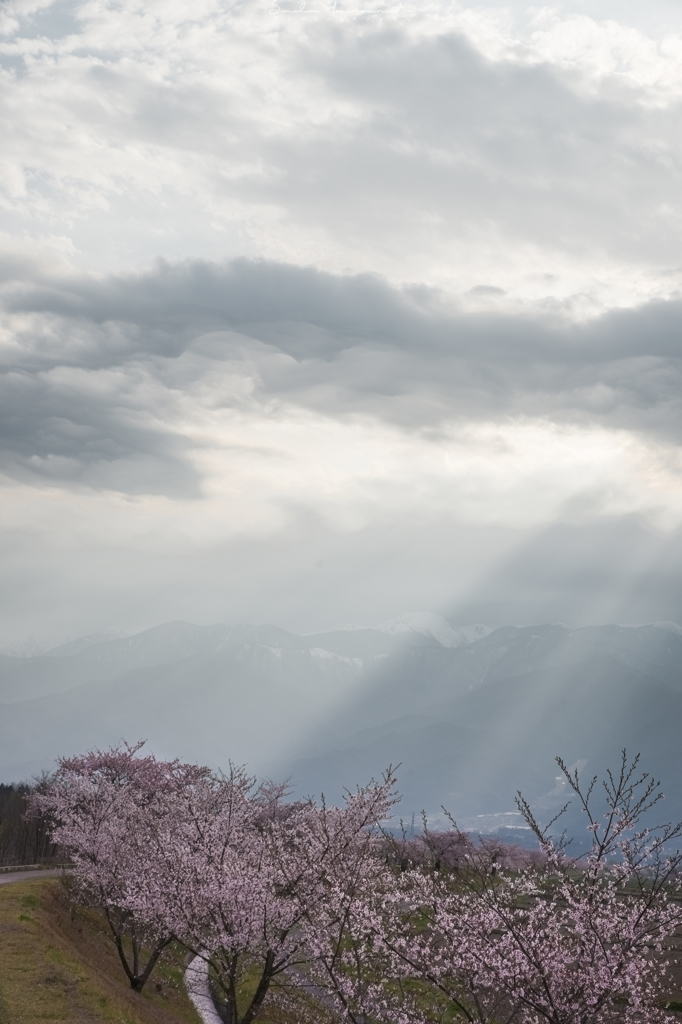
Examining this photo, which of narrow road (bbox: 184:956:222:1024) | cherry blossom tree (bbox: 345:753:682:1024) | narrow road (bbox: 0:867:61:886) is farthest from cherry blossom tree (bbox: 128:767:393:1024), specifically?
narrow road (bbox: 0:867:61:886)

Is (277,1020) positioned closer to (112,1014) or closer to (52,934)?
(52,934)

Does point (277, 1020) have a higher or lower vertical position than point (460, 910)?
lower

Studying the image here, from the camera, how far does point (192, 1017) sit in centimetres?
4009

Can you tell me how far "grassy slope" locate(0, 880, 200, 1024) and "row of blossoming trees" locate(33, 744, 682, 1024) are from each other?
222 cm

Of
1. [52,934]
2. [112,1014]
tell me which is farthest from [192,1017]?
[112,1014]

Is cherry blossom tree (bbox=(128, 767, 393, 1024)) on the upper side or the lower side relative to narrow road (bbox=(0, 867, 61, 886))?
upper

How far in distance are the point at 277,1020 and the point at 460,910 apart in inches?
1087

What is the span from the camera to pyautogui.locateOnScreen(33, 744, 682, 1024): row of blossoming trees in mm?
15305

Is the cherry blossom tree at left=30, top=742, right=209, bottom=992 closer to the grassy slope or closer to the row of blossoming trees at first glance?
the row of blossoming trees

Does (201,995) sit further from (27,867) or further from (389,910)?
(389,910)

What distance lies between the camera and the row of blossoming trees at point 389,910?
15305 mm

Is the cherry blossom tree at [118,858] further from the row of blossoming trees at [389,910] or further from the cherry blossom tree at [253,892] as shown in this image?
the cherry blossom tree at [253,892]

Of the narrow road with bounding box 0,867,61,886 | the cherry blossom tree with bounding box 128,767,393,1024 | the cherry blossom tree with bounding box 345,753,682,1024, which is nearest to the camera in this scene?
the cherry blossom tree with bounding box 345,753,682,1024

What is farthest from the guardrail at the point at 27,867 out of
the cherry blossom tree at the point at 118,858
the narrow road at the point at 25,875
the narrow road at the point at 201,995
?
the narrow road at the point at 201,995
